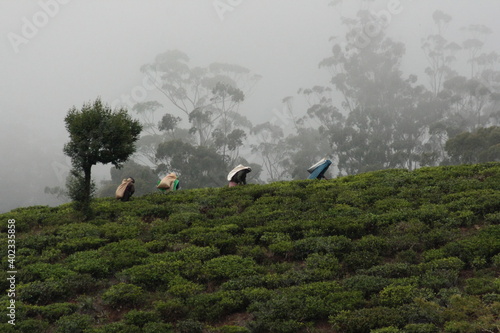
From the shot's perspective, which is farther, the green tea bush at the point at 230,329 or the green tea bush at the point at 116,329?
the green tea bush at the point at 116,329

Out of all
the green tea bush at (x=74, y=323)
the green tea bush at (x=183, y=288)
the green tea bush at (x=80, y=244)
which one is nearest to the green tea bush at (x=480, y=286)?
the green tea bush at (x=183, y=288)

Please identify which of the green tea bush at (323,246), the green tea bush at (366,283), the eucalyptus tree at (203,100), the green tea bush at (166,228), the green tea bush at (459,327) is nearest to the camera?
the green tea bush at (459,327)

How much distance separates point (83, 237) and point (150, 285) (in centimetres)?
371

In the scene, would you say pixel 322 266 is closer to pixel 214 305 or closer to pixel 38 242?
pixel 214 305

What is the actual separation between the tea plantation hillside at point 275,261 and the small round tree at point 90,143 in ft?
2.81

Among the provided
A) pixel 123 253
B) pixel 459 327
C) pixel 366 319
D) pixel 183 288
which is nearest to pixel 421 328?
pixel 459 327

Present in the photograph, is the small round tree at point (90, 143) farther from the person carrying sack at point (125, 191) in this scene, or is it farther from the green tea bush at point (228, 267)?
the green tea bush at point (228, 267)

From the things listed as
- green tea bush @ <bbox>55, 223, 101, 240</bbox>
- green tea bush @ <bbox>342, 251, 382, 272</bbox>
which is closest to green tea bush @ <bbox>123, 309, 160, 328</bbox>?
green tea bush @ <bbox>342, 251, 382, 272</bbox>

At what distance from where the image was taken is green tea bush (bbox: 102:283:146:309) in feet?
35.7

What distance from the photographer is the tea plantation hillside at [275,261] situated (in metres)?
9.77

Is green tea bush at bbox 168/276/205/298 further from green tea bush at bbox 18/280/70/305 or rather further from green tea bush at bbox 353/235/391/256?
green tea bush at bbox 353/235/391/256

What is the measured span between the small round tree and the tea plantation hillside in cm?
86

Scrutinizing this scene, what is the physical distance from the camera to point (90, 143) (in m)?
16.4

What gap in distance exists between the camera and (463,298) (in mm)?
9398
